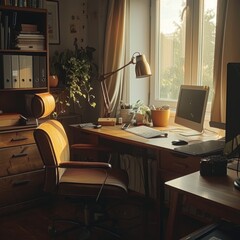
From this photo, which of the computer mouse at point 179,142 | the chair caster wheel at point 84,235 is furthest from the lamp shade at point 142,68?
the chair caster wheel at point 84,235

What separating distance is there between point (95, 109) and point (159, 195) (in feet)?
5.17

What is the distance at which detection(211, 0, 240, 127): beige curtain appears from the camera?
2395 mm

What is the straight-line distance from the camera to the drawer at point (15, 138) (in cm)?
293

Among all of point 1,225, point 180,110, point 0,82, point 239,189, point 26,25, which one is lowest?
point 1,225

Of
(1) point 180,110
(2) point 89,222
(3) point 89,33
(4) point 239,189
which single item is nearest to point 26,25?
(3) point 89,33

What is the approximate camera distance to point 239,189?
1.47 meters

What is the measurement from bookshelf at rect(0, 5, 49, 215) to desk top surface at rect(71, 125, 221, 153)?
1.71ft

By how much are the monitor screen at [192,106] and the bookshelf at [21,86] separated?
4.09ft

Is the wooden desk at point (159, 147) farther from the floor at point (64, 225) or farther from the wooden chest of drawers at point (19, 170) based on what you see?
the wooden chest of drawers at point (19, 170)

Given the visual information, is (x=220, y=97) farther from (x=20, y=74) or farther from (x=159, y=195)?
(x=20, y=74)

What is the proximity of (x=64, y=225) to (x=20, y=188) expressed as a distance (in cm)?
54

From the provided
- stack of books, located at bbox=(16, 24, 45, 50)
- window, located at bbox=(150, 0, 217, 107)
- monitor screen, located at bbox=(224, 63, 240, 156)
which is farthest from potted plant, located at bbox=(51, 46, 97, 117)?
monitor screen, located at bbox=(224, 63, 240, 156)

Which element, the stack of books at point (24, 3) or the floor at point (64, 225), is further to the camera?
the stack of books at point (24, 3)

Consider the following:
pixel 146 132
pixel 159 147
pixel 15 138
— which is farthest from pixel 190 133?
pixel 15 138
